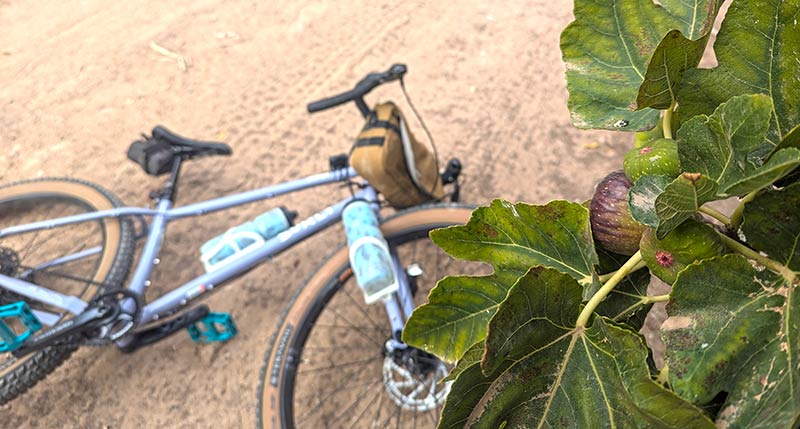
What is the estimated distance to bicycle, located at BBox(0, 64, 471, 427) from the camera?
221 cm

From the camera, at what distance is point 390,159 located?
7.30ft

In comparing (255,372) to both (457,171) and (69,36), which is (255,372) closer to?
(457,171)

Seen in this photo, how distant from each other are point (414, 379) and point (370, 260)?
0.77 meters

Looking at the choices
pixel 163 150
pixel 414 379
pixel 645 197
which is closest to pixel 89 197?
pixel 163 150

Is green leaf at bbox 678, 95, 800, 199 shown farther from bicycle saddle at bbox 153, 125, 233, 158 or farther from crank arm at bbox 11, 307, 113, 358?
bicycle saddle at bbox 153, 125, 233, 158

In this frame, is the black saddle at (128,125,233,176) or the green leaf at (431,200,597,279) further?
the black saddle at (128,125,233,176)

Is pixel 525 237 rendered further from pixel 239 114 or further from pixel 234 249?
pixel 239 114

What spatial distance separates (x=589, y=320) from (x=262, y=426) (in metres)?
1.78

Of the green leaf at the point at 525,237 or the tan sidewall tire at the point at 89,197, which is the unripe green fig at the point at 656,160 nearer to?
the green leaf at the point at 525,237

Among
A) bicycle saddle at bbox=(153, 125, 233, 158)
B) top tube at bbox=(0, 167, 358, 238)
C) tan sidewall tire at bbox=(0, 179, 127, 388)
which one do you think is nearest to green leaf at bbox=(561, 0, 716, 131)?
top tube at bbox=(0, 167, 358, 238)

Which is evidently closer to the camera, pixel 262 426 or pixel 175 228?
pixel 262 426

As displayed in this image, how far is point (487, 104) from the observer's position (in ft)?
12.6

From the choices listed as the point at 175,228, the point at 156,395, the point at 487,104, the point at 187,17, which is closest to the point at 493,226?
the point at 156,395

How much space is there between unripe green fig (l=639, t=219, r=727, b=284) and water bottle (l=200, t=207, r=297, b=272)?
1993mm
